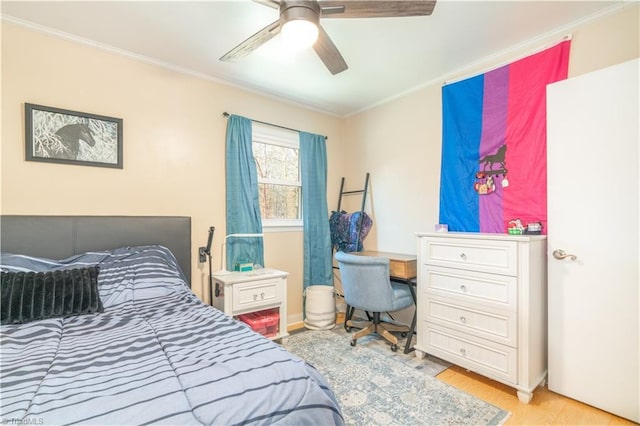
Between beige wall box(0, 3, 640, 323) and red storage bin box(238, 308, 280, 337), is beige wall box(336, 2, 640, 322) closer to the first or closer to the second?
beige wall box(0, 3, 640, 323)

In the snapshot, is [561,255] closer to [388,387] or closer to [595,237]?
[595,237]

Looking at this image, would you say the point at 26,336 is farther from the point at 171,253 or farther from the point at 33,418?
the point at 171,253

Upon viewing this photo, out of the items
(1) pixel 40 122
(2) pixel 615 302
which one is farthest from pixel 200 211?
(2) pixel 615 302

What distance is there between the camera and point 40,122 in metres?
2.10

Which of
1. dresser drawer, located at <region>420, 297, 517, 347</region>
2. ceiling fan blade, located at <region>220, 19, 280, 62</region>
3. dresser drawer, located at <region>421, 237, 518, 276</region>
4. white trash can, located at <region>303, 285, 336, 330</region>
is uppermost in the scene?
ceiling fan blade, located at <region>220, 19, 280, 62</region>

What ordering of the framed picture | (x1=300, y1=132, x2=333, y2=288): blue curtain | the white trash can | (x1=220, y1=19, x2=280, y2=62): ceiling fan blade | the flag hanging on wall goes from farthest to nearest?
(x1=300, y1=132, x2=333, y2=288): blue curtain
the white trash can
the flag hanging on wall
the framed picture
(x1=220, y1=19, x2=280, y2=62): ceiling fan blade

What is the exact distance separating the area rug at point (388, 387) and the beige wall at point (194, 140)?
37.4 inches

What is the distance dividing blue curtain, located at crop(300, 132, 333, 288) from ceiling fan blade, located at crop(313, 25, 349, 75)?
1512mm

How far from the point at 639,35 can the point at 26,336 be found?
3.76 m

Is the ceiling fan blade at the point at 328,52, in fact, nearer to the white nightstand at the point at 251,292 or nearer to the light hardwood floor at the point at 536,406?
the white nightstand at the point at 251,292

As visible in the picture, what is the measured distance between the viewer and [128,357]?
43.7 inches

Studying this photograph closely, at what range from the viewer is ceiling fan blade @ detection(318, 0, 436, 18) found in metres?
1.47

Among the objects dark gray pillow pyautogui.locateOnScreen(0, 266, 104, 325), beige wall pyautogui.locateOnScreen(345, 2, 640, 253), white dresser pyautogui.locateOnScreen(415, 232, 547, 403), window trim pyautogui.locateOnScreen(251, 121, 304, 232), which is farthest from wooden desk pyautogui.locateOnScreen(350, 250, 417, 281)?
dark gray pillow pyautogui.locateOnScreen(0, 266, 104, 325)

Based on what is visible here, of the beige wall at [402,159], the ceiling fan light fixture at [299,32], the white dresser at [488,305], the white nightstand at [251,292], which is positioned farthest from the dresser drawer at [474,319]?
the ceiling fan light fixture at [299,32]
